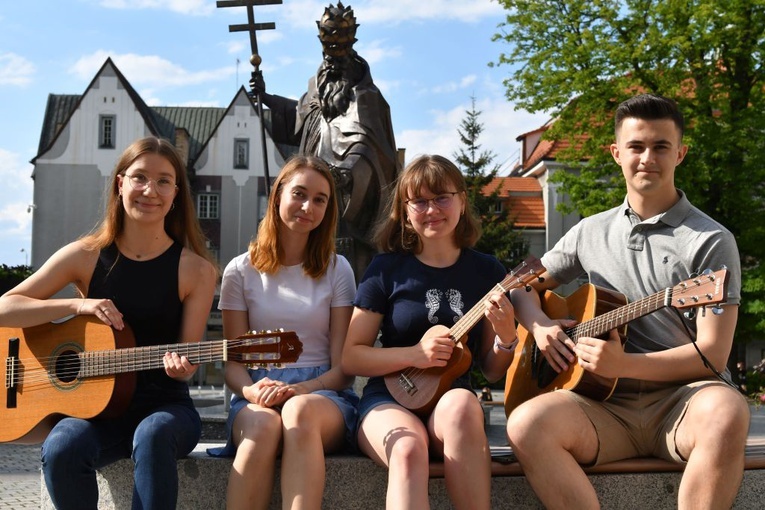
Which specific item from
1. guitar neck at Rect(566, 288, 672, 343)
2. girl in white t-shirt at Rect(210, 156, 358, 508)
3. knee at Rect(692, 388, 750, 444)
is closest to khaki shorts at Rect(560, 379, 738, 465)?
knee at Rect(692, 388, 750, 444)

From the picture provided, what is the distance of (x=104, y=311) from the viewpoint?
11.8 feet

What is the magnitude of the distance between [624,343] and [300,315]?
1.38m

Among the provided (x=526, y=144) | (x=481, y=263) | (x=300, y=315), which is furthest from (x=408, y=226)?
(x=526, y=144)

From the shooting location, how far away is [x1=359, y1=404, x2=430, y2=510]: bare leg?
3.11 m

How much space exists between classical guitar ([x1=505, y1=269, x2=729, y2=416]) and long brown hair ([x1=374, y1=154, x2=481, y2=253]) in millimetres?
453

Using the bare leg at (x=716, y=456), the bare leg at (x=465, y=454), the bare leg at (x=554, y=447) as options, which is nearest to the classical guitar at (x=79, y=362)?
the bare leg at (x=465, y=454)

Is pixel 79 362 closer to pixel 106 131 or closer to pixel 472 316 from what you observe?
pixel 472 316

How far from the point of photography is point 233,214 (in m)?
38.9

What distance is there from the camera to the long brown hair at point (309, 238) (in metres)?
4.04

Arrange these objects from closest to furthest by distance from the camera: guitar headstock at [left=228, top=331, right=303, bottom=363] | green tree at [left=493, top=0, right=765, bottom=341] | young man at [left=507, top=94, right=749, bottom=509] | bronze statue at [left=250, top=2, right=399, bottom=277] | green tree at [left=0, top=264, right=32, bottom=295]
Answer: young man at [left=507, top=94, right=749, bottom=509] → guitar headstock at [left=228, top=331, right=303, bottom=363] → bronze statue at [left=250, top=2, right=399, bottom=277] → green tree at [left=0, top=264, right=32, bottom=295] → green tree at [left=493, top=0, right=765, bottom=341]

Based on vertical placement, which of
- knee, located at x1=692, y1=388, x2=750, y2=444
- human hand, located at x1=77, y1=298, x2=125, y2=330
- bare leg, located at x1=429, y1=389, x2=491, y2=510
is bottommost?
bare leg, located at x1=429, y1=389, x2=491, y2=510

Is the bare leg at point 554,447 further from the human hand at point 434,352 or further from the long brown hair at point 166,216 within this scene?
the long brown hair at point 166,216

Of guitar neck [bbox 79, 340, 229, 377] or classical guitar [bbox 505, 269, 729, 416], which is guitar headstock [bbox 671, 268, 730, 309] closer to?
classical guitar [bbox 505, 269, 729, 416]

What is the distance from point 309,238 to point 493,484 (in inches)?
54.9
